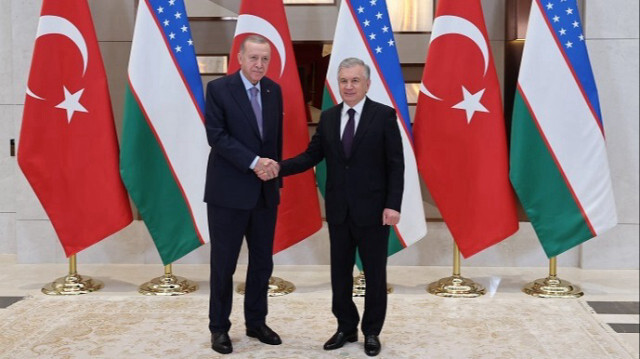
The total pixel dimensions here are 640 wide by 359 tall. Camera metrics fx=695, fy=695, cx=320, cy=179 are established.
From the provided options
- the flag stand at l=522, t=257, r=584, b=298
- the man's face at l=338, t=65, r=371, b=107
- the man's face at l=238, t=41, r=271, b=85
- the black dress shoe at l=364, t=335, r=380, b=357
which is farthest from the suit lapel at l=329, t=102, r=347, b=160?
the flag stand at l=522, t=257, r=584, b=298

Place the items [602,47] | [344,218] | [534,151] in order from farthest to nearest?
[602,47] → [534,151] → [344,218]

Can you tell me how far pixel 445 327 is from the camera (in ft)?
13.0

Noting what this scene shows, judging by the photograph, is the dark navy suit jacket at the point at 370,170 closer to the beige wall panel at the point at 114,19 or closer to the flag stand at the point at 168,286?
the flag stand at the point at 168,286

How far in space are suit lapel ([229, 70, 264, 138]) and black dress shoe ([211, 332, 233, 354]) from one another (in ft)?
3.46

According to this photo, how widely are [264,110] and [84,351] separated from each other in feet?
5.05

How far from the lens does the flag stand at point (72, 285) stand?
470 centimetres

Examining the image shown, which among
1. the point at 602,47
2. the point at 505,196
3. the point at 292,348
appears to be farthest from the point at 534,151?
the point at 292,348

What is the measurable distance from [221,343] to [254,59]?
1.45 m

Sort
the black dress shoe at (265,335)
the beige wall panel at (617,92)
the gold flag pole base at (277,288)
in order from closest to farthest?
1. the black dress shoe at (265,335)
2. the gold flag pole base at (277,288)
3. the beige wall panel at (617,92)

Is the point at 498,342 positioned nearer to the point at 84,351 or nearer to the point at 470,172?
the point at 470,172

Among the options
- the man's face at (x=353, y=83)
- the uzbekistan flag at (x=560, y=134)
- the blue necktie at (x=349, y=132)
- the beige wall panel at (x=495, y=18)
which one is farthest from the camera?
the beige wall panel at (x=495, y=18)

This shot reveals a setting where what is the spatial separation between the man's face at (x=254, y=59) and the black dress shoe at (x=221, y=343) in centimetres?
132

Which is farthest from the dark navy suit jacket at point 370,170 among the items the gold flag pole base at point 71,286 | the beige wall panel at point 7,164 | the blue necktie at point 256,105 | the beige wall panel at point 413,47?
the beige wall panel at point 7,164

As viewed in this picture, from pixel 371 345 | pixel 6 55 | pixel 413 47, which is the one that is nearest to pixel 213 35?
pixel 413 47
